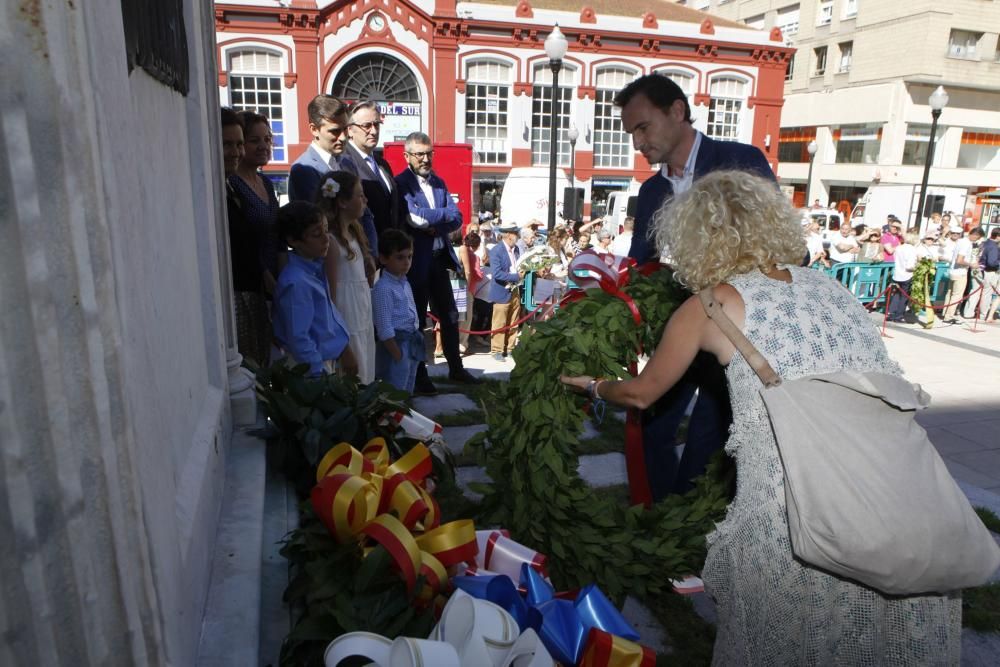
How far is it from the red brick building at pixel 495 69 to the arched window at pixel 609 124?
0.06 metres

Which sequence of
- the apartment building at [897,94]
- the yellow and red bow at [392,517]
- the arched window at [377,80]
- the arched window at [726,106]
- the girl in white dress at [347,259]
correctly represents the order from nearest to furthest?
the yellow and red bow at [392,517]
the girl in white dress at [347,259]
the arched window at [377,80]
the arched window at [726,106]
the apartment building at [897,94]

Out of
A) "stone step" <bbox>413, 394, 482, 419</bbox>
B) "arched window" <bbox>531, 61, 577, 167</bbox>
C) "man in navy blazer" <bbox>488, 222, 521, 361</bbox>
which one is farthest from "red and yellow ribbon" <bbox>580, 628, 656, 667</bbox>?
"arched window" <bbox>531, 61, 577, 167</bbox>

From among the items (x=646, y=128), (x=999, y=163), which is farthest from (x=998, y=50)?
(x=646, y=128)

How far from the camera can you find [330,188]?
3.85 meters

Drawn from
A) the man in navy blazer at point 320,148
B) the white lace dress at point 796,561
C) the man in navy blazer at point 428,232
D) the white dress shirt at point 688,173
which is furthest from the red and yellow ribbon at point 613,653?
the man in navy blazer at point 428,232

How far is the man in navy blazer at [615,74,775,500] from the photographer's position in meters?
3.30

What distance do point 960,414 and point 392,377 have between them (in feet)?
16.8

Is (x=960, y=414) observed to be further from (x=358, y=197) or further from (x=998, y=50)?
(x=998, y=50)

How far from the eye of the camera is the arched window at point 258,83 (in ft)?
84.0

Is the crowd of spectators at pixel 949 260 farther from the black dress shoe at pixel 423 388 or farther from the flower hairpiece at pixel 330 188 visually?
the flower hairpiece at pixel 330 188

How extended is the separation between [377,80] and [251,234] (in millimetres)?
25372

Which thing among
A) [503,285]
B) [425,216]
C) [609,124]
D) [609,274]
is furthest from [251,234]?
[609,124]

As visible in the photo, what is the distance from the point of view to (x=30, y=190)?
83cm

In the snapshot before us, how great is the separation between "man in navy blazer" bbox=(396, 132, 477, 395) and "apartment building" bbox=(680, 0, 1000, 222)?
108 feet
